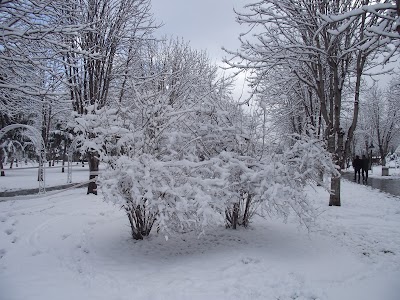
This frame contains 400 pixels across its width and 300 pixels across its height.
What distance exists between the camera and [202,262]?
463cm

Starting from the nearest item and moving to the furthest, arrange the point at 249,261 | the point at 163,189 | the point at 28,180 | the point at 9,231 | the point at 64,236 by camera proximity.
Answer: the point at 163,189 → the point at 249,261 → the point at 64,236 → the point at 9,231 → the point at 28,180

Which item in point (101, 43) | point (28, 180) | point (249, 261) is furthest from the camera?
point (28, 180)

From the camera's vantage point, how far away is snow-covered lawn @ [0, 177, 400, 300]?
12.2 ft

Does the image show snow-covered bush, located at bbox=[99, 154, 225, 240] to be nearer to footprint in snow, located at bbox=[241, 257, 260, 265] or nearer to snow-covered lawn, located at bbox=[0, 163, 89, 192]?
footprint in snow, located at bbox=[241, 257, 260, 265]

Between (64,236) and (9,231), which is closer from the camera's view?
(64,236)

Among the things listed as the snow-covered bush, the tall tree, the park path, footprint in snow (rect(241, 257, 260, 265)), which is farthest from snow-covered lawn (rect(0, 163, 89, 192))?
the park path

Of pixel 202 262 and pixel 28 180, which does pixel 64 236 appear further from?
pixel 28 180

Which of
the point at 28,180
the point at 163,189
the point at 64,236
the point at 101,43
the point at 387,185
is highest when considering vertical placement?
the point at 101,43

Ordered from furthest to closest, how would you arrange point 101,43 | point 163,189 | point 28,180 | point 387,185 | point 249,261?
point 28,180, point 387,185, point 101,43, point 249,261, point 163,189

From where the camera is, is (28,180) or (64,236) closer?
(64,236)

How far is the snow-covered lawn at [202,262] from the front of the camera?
12.2 ft

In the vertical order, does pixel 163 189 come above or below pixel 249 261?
above

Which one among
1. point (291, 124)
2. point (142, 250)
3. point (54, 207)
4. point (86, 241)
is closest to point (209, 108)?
point (142, 250)

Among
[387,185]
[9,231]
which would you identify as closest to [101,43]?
[9,231]
